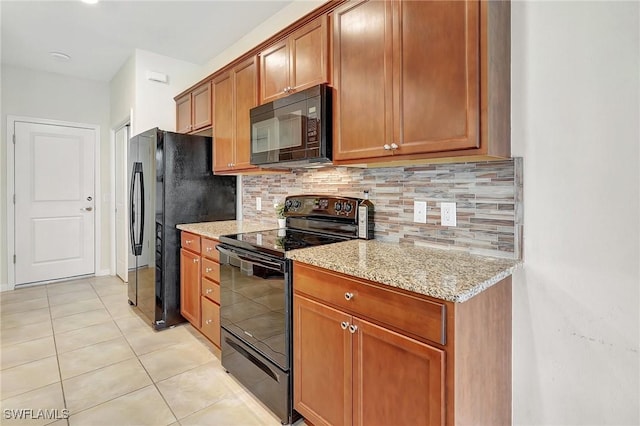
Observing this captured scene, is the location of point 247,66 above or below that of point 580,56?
above

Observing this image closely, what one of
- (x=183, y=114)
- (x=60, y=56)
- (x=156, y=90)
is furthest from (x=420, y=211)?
(x=60, y=56)

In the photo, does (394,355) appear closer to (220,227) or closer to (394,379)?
(394,379)

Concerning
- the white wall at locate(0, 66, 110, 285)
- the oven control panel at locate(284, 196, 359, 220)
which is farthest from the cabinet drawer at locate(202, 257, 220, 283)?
the white wall at locate(0, 66, 110, 285)

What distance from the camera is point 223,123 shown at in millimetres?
2941

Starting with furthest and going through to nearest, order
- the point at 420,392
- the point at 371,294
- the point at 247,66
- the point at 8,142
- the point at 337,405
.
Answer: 1. the point at 8,142
2. the point at 247,66
3. the point at 337,405
4. the point at 371,294
5. the point at 420,392

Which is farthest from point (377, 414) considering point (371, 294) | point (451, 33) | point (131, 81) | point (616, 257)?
point (131, 81)

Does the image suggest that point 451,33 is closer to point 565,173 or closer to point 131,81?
point 565,173

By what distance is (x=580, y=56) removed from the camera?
1.32m

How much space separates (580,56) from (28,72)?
5.41 metres

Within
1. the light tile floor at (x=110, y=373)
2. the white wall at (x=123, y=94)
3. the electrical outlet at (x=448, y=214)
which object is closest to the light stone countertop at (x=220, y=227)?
the light tile floor at (x=110, y=373)

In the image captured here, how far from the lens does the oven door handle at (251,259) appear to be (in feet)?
5.77

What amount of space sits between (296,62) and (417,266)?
1.48 metres

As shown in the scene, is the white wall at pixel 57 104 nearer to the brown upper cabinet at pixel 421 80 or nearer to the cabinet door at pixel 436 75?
the brown upper cabinet at pixel 421 80

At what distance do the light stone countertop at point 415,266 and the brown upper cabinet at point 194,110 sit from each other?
2.03 metres
